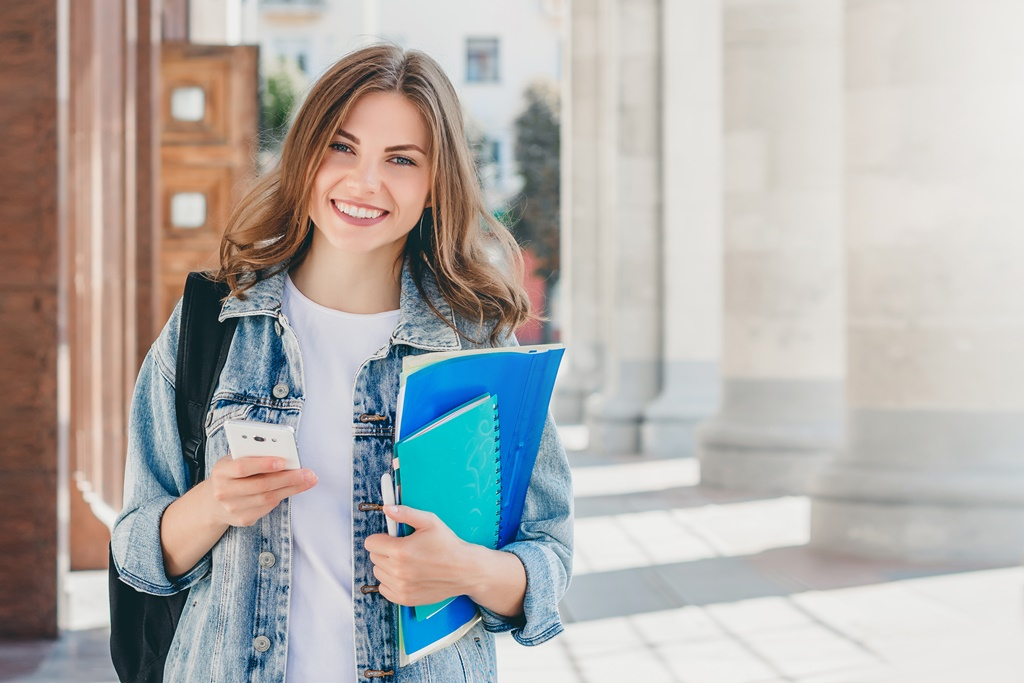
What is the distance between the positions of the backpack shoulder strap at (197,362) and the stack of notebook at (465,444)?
36 centimetres

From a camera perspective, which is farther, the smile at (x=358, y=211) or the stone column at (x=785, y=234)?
the stone column at (x=785, y=234)

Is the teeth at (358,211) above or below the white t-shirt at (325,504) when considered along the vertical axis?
above

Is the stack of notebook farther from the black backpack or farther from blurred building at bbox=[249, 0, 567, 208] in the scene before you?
blurred building at bbox=[249, 0, 567, 208]

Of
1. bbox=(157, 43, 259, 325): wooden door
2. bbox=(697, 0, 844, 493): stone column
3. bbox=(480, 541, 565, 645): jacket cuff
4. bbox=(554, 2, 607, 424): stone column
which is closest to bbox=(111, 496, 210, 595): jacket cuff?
bbox=(480, 541, 565, 645): jacket cuff

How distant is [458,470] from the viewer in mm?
1800

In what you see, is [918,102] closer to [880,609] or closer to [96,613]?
[880,609]

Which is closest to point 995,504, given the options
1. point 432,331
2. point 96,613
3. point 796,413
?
point 796,413

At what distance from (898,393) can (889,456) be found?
0.42 meters

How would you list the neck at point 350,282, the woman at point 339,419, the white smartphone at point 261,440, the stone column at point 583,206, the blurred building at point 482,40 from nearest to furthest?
the white smartphone at point 261,440
the woman at point 339,419
the neck at point 350,282
the stone column at point 583,206
the blurred building at point 482,40

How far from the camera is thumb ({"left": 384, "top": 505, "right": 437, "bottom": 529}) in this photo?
1.73 meters

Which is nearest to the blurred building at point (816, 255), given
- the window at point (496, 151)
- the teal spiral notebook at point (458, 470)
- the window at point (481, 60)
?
the teal spiral notebook at point (458, 470)

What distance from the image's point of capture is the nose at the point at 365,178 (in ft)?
6.41

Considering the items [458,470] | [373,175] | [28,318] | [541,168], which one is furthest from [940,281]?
[541,168]

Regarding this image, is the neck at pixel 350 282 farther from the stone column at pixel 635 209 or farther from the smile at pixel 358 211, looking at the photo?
the stone column at pixel 635 209
